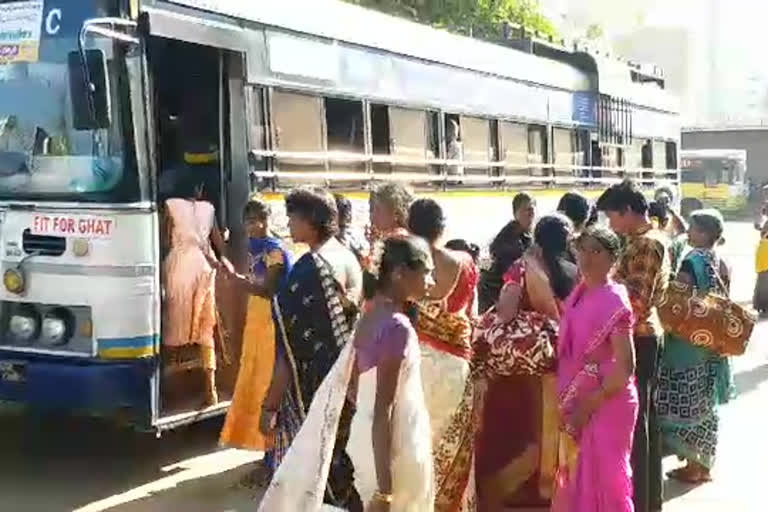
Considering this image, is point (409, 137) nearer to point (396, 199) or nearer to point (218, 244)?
point (218, 244)

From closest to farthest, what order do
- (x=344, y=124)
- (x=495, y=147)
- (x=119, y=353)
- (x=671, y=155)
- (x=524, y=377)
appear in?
(x=524, y=377)
(x=119, y=353)
(x=344, y=124)
(x=495, y=147)
(x=671, y=155)

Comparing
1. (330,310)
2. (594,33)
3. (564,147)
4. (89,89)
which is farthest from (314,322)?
(594,33)

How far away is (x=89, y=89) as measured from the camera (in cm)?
575

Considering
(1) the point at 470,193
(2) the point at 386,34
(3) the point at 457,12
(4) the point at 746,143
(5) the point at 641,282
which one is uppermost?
(3) the point at 457,12

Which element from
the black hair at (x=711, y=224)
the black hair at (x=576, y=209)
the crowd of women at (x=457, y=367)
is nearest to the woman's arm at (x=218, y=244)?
the crowd of women at (x=457, y=367)

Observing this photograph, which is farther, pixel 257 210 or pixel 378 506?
pixel 257 210

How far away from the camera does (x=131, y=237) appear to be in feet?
19.9

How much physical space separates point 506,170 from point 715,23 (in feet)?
373

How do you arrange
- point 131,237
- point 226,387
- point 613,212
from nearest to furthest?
point 613,212, point 131,237, point 226,387

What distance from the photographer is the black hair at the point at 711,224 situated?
6520 mm

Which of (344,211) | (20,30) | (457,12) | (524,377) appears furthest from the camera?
(457,12)

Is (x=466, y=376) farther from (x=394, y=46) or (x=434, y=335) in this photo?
(x=394, y=46)

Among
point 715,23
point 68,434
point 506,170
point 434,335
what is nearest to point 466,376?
point 434,335

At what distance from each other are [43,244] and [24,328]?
0.48m
